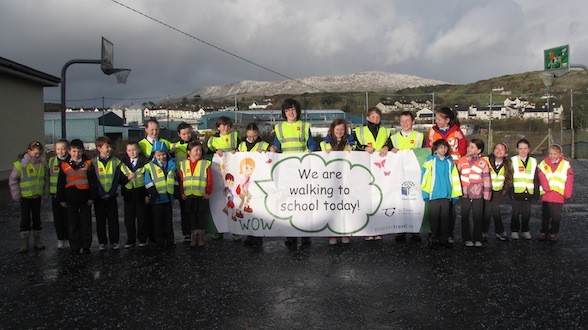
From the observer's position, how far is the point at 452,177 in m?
6.96

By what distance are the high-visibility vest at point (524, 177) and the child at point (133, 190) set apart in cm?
554

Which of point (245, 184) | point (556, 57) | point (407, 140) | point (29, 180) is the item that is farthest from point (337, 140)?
point (556, 57)

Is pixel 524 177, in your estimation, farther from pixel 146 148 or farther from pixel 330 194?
pixel 146 148

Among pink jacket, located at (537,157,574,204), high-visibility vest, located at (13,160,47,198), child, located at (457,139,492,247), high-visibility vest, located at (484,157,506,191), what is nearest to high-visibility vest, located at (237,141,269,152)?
child, located at (457,139,492,247)

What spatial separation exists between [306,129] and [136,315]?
12.4 ft

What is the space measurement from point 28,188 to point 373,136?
5.16 m

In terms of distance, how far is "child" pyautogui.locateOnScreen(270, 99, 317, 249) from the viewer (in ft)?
23.8

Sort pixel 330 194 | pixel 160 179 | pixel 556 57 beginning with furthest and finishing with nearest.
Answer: pixel 556 57 → pixel 330 194 → pixel 160 179

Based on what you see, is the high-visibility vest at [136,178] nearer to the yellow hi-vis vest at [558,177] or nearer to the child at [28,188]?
the child at [28,188]

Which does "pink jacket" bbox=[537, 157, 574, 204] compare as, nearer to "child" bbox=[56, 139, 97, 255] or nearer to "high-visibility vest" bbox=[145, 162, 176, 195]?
Answer: "high-visibility vest" bbox=[145, 162, 176, 195]

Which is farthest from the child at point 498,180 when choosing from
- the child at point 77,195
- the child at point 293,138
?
the child at point 77,195

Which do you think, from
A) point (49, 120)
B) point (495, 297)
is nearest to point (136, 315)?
point (495, 297)

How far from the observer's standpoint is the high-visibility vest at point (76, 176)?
6.95 m

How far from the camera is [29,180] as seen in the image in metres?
7.24
